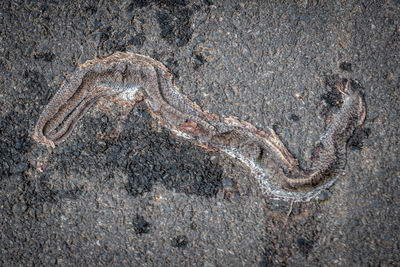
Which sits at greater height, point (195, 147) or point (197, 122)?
point (197, 122)

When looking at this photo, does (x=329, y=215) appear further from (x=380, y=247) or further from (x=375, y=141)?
(x=375, y=141)

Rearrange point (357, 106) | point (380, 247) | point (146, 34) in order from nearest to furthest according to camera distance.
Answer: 1. point (380, 247)
2. point (357, 106)
3. point (146, 34)

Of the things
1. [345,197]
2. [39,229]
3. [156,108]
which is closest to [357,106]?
[345,197]

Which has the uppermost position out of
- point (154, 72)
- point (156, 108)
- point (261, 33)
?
point (261, 33)
